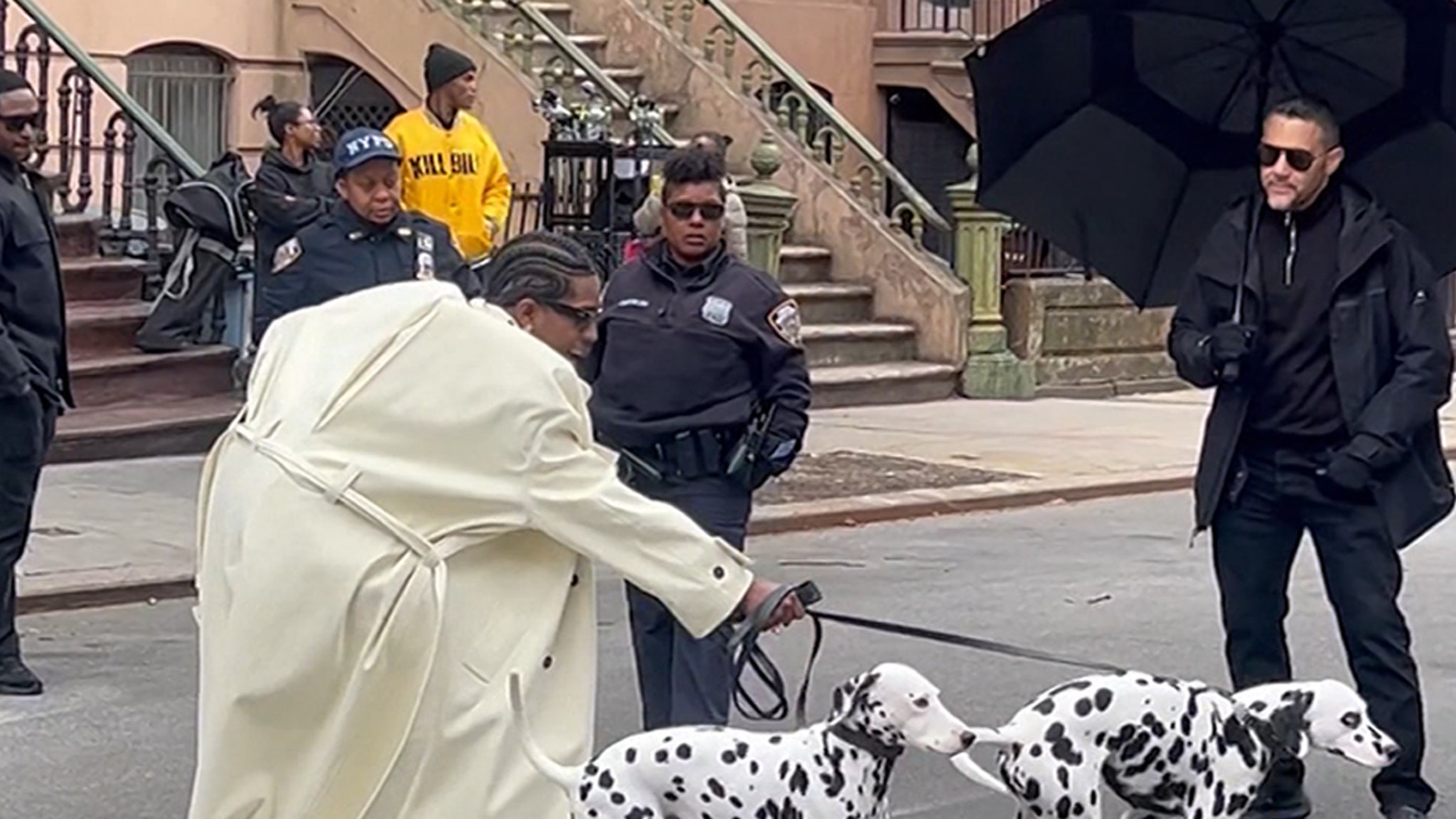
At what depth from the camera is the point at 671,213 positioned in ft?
22.0

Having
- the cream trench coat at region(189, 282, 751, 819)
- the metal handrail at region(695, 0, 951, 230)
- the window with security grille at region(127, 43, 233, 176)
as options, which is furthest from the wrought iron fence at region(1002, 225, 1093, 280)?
the cream trench coat at region(189, 282, 751, 819)

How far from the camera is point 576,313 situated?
15.6 feet

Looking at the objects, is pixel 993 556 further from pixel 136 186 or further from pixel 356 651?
pixel 356 651

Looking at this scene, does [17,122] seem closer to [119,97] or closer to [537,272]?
[537,272]

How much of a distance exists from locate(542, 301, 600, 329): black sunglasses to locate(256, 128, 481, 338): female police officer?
4080mm

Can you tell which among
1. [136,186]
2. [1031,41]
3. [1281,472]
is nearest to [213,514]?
[1281,472]

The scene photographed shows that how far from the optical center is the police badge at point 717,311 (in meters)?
6.71

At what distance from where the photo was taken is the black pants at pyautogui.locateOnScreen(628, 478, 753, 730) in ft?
21.6

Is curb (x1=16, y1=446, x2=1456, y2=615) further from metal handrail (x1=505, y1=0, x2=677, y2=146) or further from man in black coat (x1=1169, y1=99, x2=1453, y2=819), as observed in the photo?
man in black coat (x1=1169, y1=99, x2=1453, y2=819)

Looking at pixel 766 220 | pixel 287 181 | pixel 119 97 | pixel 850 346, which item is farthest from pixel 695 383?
pixel 850 346

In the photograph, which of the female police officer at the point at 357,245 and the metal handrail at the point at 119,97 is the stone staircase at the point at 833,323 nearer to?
the metal handrail at the point at 119,97

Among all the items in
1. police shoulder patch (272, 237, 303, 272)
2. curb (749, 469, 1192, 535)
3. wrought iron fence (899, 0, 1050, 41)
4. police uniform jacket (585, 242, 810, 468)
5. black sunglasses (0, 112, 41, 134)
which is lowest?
curb (749, 469, 1192, 535)

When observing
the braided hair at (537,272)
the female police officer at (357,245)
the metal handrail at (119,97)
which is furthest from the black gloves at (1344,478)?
the metal handrail at (119,97)

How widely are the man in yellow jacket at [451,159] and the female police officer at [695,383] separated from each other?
21.5 ft
